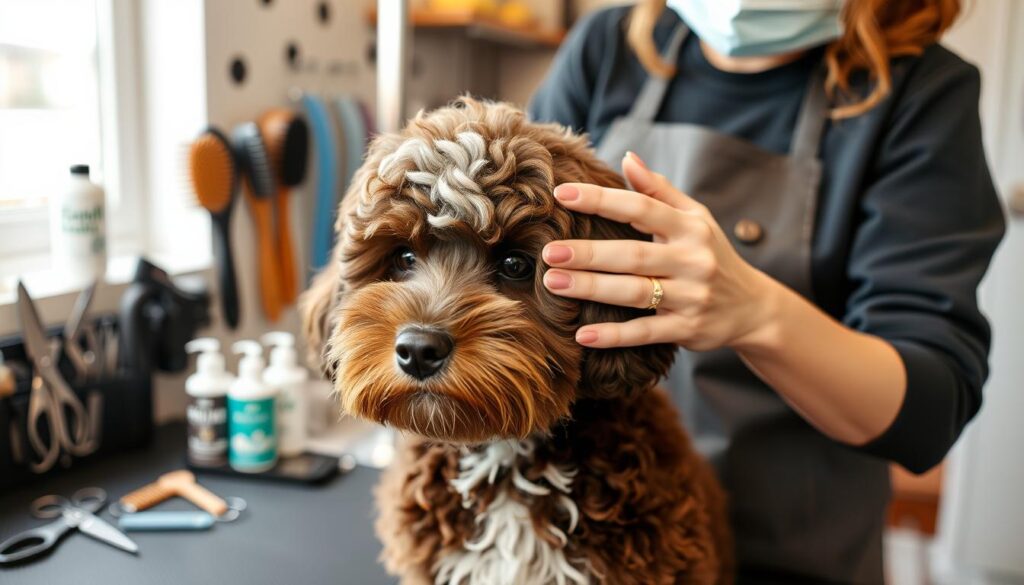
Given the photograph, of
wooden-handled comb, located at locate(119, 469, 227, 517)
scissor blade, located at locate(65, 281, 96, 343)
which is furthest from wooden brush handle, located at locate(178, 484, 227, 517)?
scissor blade, located at locate(65, 281, 96, 343)

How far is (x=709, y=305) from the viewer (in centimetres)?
97

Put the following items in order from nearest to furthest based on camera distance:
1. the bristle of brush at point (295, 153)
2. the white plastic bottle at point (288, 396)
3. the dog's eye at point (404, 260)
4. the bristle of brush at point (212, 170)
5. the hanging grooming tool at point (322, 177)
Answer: the dog's eye at point (404, 260) < the white plastic bottle at point (288, 396) < the bristle of brush at point (212, 170) < the bristle of brush at point (295, 153) < the hanging grooming tool at point (322, 177)

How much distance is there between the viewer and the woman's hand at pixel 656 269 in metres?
0.91

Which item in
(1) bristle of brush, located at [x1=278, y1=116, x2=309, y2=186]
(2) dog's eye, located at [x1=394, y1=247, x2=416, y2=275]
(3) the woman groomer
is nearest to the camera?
(2) dog's eye, located at [x1=394, y1=247, x2=416, y2=275]

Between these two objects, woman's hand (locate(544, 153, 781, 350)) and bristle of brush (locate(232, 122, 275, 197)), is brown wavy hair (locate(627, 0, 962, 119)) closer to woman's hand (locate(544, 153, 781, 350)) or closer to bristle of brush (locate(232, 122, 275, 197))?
woman's hand (locate(544, 153, 781, 350))

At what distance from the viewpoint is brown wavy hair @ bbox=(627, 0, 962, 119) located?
1.30 m

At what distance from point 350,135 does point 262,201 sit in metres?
0.40

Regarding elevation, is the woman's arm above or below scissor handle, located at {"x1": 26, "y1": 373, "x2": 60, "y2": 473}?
above

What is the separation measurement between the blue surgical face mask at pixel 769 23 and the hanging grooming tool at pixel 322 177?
3.49 feet

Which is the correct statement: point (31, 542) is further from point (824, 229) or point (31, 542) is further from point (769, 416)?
point (824, 229)

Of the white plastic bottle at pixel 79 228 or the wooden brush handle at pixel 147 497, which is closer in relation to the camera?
the wooden brush handle at pixel 147 497

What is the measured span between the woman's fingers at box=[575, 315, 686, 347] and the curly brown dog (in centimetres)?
4

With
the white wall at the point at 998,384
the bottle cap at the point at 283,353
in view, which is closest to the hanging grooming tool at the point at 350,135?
the bottle cap at the point at 283,353

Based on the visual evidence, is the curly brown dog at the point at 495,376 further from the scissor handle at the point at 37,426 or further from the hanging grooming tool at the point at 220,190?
the hanging grooming tool at the point at 220,190
